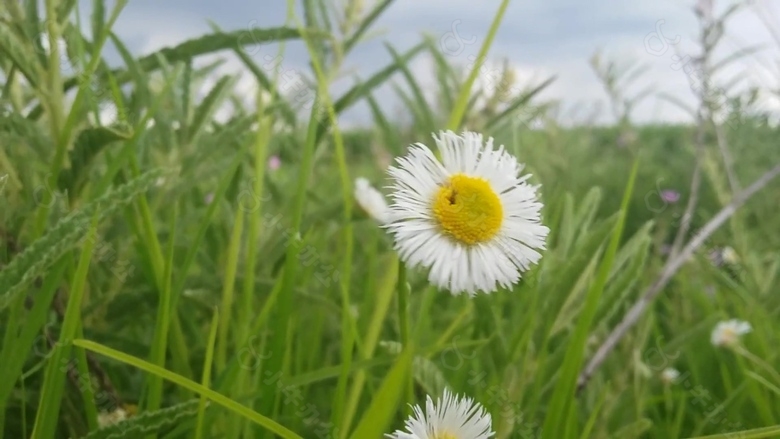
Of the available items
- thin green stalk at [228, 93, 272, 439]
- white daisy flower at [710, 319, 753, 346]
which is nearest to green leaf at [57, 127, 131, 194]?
thin green stalk at [228, 93, 272, 439]

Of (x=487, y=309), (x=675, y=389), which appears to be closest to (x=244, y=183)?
(x=487, y=309)

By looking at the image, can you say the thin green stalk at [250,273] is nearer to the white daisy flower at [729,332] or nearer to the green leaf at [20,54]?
the green leaf at [20,54]

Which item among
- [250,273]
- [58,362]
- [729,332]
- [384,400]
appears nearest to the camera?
[384,400]

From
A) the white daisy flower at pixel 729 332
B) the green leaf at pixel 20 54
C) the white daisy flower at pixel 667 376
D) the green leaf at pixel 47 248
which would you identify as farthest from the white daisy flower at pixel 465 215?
the white daisy flower at pixel 729 332

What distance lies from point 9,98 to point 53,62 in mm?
86

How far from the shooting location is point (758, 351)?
0.78 m

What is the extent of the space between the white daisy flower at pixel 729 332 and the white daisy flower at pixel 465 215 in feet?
1.83

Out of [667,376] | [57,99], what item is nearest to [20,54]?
[57,99]

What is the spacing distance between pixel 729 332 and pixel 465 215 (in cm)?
62

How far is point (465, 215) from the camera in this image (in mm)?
323

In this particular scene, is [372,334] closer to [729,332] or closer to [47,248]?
[47,248]

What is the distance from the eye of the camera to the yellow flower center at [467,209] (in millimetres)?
322

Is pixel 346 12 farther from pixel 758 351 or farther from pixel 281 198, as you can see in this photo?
pixel 758 351

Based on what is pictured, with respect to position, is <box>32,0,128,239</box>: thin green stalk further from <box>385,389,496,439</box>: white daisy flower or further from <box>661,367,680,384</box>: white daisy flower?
<box>661,367,680,384</box>: white daisy flower
